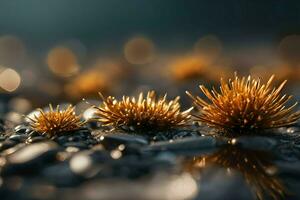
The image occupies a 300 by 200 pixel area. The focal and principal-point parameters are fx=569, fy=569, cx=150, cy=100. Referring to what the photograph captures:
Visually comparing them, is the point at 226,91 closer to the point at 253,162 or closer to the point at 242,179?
the point at 253,162

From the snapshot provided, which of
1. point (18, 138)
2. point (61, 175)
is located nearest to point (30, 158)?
point (61, 175)

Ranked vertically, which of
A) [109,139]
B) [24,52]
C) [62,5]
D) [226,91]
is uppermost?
[62,5]

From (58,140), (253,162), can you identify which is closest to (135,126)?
(58,140)

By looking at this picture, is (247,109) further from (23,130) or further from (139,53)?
(139,53)

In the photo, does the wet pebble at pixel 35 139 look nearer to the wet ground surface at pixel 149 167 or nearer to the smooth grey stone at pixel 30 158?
the wet ground surface at pixel 149 167

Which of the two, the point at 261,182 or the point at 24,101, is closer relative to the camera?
the point at 261,182

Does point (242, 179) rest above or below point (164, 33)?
below

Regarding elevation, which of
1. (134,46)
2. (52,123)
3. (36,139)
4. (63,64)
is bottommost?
(36,139)

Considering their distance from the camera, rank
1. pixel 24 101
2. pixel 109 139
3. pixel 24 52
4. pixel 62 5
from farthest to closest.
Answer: pixel 62 5 → pixel 24 52 → pixel 24 101 → pixel 109 139
